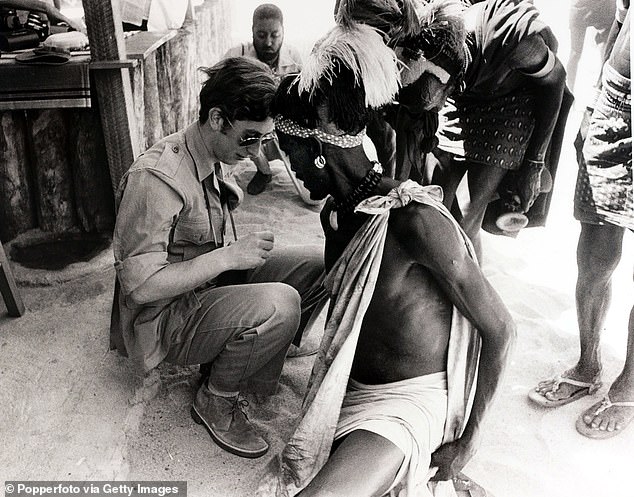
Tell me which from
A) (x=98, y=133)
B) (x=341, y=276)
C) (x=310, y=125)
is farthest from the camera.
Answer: (x=98, y=133)

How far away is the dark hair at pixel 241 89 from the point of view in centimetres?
155

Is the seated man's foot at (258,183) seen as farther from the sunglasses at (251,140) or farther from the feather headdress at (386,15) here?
the feather headdress at (386,15)

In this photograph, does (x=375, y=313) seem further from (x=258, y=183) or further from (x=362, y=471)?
(x=258, y=183)

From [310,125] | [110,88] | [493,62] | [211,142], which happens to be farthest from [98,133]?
[493,62]

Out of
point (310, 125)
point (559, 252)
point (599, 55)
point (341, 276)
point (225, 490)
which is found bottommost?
point (225, 490)

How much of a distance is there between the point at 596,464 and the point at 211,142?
4.34 feet

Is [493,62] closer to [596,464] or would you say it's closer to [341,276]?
[341,276]

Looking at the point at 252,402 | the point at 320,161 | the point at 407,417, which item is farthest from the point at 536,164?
the point at 252,402

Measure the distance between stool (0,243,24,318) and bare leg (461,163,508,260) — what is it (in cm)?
151

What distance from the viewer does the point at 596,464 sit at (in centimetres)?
169

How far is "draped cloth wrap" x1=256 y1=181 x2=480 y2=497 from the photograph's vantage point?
145cm

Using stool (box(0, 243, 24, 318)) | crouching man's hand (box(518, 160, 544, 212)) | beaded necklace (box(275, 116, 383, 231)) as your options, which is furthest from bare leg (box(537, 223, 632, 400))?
stool (box(0, 243, 24, 318))

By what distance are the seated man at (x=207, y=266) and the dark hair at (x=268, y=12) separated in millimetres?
300

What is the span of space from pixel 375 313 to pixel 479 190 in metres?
0.62
